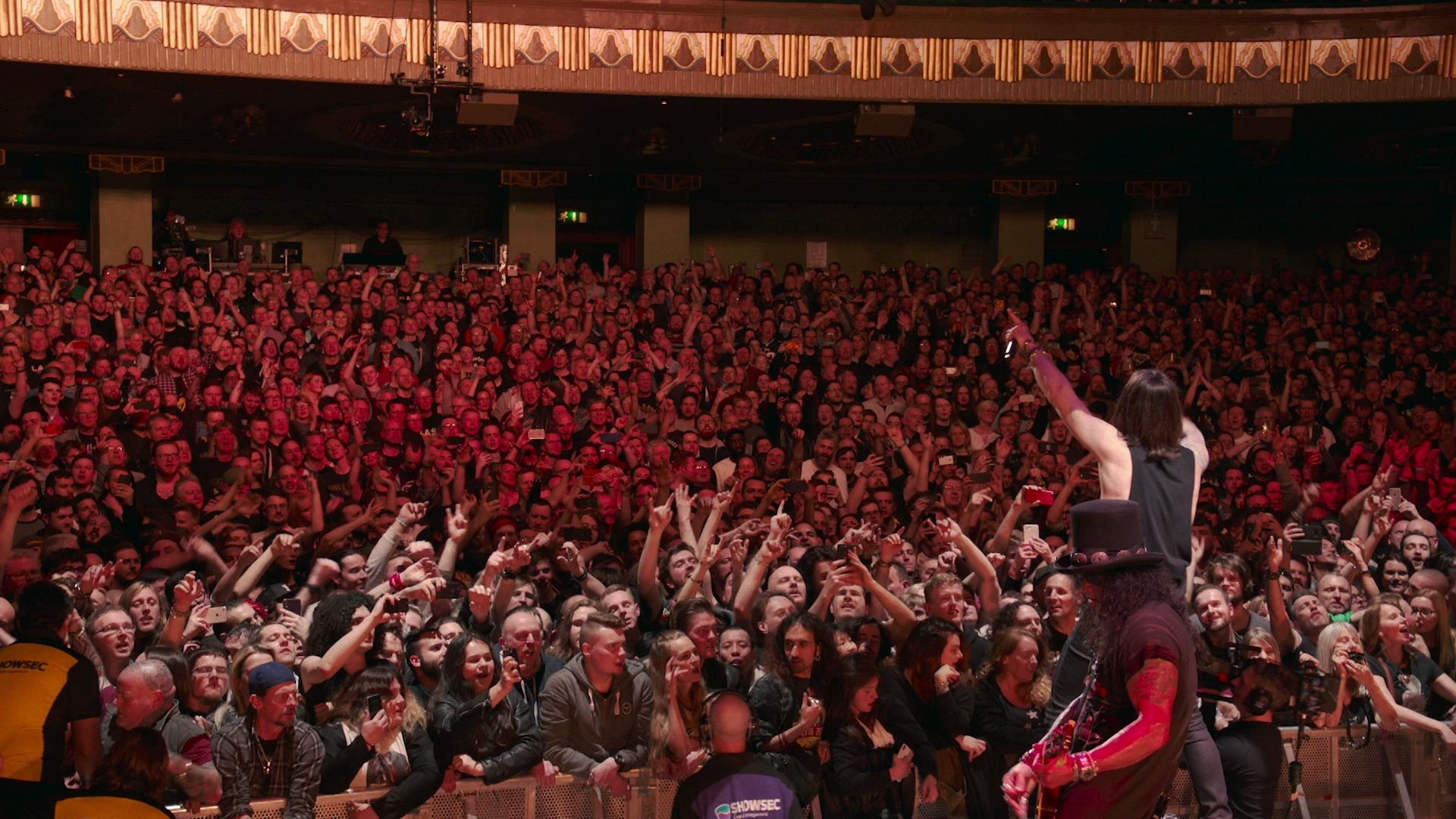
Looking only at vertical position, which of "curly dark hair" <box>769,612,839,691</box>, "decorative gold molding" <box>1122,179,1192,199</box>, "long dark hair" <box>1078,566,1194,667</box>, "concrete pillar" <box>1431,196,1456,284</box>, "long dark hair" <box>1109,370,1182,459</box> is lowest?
"curly dark hair" <box>769,612,839,691</box>

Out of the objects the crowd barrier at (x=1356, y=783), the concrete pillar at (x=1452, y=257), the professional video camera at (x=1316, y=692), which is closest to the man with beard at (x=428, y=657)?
the crowd barrier at (x=1356, y=783)

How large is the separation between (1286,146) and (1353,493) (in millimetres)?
5136

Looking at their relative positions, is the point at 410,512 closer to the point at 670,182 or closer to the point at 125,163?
the point at 125,163

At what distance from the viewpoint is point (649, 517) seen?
23.8ft

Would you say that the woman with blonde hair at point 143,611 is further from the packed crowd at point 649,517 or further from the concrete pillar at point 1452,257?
the concrete pillar at point 1452,257

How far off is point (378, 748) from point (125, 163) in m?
10.7

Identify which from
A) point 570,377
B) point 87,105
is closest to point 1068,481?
point 570,377

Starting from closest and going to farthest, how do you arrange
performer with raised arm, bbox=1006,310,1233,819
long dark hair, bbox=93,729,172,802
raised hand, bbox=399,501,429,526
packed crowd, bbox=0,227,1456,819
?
performer with raised arm, bbox=1006,310,1233,819
long dark hair, bbox=93,729,172,802
packed crowd, bbox=0,227,1456,819
raised hand, bbox=399,501,429,526

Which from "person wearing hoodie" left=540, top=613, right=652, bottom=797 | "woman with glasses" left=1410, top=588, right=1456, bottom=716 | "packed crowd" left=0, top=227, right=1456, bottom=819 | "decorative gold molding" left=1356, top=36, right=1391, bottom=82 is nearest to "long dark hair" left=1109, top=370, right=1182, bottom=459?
"packed crowd" left=0, top=227, right=1456, bottom=819

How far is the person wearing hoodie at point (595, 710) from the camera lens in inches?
216

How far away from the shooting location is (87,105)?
1233 cm

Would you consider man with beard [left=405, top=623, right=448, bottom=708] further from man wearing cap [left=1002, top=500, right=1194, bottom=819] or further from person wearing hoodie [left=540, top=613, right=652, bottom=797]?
man wearing cap [left=1002, top=500, right=1194, bottom=819]

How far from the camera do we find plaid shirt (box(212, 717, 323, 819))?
15.7 feet

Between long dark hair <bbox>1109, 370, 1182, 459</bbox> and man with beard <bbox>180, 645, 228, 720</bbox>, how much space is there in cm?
331
